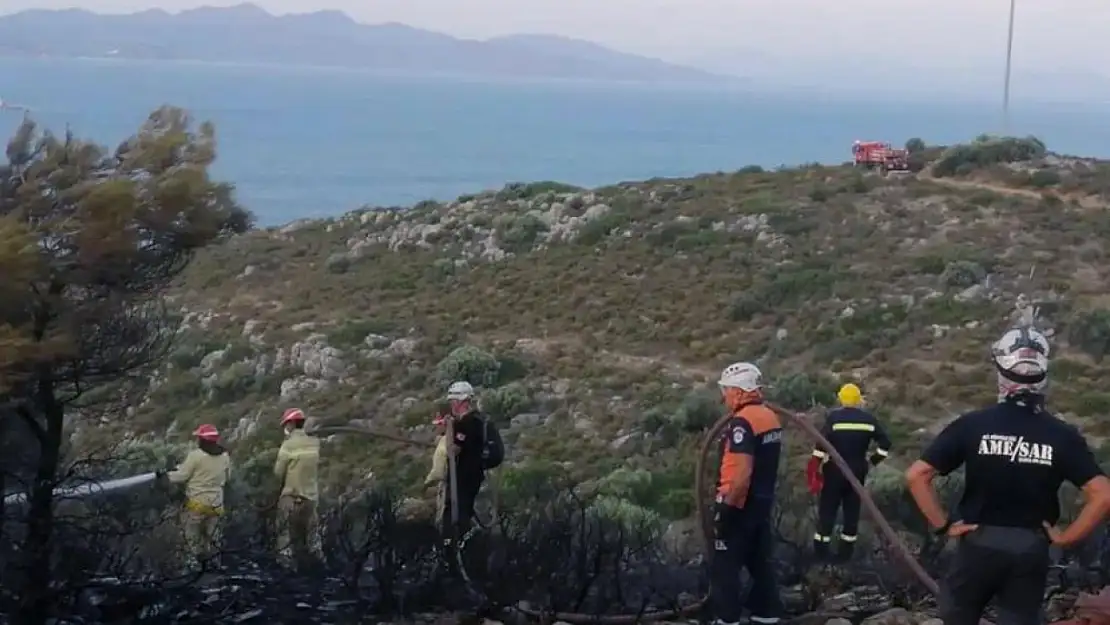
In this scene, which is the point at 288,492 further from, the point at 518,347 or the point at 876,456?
the point at 518,347

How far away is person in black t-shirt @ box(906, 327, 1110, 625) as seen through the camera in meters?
5.71

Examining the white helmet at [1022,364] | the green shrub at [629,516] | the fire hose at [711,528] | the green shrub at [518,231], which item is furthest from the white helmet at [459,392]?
the green shrub at [518,231]

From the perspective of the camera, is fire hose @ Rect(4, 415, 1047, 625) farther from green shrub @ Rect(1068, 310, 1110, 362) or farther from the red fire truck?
the red fire truck

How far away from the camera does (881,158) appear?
38562 millimetres

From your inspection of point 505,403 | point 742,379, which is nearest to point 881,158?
point 505,403

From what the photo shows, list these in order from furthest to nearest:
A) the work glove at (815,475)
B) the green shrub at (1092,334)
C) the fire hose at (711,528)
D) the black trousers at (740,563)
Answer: the green shrub at (1092,334)
the work glove at (815,475)
the black trousers at (740,563)
the fire hose at (711,528)

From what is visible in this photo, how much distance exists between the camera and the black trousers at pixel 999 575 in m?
5.82

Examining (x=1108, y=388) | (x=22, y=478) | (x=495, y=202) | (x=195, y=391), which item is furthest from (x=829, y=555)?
(x=495, y=202)

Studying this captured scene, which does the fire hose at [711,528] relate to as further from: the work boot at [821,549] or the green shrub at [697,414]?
A: the green shrub at [697,414]

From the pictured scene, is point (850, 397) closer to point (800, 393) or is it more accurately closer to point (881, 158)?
point (800, 393)

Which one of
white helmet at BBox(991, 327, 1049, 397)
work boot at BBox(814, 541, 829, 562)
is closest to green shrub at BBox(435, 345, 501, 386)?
work boot at BBox(814, 541, 829, 562)

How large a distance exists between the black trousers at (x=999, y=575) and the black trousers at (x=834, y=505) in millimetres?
4714

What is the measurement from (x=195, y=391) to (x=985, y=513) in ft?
70.0

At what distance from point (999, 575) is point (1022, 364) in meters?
0.90
